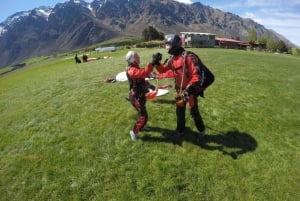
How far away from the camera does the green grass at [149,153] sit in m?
10.3

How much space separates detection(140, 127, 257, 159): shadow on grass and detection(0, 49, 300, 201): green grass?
1.7 inches

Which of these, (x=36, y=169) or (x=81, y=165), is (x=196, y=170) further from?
(x=36, y=169)

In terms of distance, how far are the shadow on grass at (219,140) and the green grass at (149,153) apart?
44 millimetres

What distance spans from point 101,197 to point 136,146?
2.89 metres

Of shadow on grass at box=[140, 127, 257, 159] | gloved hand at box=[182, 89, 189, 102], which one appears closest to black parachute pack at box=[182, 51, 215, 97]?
gloved hand at box=[182, 89, 189, 102]

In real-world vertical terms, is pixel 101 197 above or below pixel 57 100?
below

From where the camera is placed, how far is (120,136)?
13062 mm

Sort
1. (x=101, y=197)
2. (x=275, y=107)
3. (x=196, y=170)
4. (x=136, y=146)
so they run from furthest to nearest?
(x=275, y=107)
(x=136, y=146)
(x=196, y=170)
(x=101, y=197)

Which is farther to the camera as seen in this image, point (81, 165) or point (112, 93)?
point (112, 93)

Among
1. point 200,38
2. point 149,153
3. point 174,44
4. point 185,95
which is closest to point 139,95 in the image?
point 185,95

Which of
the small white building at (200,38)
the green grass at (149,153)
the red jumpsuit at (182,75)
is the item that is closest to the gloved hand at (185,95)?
the red jumpsuit at (182,75)

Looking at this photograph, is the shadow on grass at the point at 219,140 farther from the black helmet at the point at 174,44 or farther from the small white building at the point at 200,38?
the small white building at the point at 200,38

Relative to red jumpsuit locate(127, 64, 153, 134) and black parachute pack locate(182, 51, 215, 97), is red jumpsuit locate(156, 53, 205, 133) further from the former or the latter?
red jumpsuit locate(127, 64, 153, 134)

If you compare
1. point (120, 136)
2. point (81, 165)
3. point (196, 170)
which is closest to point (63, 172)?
point (81, 165)
